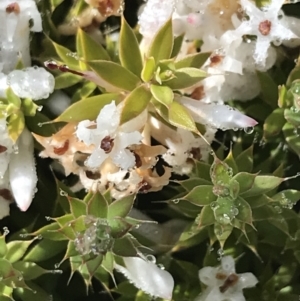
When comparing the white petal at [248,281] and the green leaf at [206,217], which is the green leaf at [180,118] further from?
the white petal at [248,281]

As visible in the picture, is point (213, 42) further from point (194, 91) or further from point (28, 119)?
point (28, 119)

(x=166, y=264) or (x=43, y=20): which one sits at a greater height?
(x=43, y=20)

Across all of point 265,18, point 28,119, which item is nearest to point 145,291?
point 28,119

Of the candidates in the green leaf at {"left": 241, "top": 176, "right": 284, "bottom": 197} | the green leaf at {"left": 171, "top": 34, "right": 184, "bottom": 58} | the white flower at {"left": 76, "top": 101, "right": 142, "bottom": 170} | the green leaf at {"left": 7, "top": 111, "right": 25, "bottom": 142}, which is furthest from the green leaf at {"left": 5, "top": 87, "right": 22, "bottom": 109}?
the green leaf at {"left": 241, "top": 176, "right": 284, "bottom": 197}

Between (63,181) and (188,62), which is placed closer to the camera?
(188,62)

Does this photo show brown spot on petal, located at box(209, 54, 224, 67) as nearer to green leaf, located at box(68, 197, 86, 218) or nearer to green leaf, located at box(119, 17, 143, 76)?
green leaf, located at box(119, 17, 143, 76)
